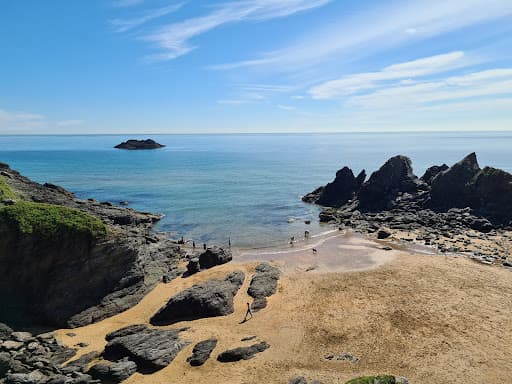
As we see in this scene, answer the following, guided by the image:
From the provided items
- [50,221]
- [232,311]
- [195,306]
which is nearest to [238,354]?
[232,311]

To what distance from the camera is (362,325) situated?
29.0 m

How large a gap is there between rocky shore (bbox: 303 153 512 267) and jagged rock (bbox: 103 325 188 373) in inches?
1509

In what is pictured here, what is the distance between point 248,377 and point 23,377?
545 inches

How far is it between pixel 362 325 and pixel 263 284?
36.4 feet

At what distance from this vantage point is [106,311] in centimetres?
3139

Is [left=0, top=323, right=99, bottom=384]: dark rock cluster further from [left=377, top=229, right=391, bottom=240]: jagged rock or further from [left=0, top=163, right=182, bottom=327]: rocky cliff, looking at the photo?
[left=377, top=229, right=391, bottom=240]: jagged rock

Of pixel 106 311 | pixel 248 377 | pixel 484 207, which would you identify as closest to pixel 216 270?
pixel 106 311

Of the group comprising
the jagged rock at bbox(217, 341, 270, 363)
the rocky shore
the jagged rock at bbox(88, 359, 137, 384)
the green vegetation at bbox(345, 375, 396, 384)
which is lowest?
the jagged rock at bbox(88, 359, 137, 384)

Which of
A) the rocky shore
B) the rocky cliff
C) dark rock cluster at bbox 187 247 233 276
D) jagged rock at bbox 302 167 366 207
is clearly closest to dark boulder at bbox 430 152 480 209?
the rocky shore

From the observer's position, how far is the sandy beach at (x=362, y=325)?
23.6 m

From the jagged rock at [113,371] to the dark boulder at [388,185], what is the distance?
60.7 meters

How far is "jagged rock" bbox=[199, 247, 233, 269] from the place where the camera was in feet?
142

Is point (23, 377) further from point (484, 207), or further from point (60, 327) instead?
point (484, 207)

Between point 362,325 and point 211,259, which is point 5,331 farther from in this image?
point 362,325
